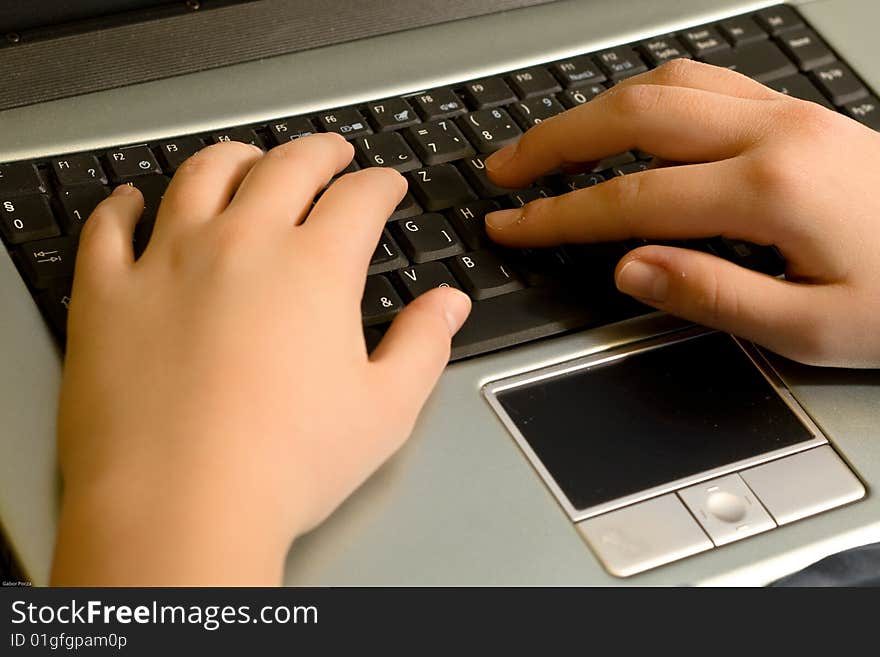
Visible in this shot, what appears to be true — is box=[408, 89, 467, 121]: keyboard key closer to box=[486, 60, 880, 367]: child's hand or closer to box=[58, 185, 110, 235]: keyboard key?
box=[486, 60, 880, 367]: child's hand

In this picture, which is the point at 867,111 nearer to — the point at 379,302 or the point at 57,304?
the point at 379,302

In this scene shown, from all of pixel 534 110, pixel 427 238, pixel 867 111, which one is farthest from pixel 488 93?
pixel 867 111

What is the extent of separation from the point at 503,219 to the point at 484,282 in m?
0.04

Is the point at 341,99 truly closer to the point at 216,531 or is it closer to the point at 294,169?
the point at 294,169

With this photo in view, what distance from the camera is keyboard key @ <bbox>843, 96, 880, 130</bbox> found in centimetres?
68

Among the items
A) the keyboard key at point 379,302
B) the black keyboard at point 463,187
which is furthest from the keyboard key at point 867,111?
the keyboard key at point 379,302

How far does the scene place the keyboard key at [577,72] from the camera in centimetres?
68

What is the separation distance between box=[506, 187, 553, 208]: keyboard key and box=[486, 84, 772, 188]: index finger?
14 mm

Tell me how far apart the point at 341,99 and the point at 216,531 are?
0.31 meters

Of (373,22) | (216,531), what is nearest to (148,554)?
(216,531)

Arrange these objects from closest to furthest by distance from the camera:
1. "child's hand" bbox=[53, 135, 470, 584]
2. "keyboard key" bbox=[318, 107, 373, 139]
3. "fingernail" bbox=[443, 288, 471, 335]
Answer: "child's hand" bbox=[53, 135, 470, 584]
"fingernail" bbox=[443, 288, 471, 335]
"keyboard key" bbox=[318, 107, 373, 139]

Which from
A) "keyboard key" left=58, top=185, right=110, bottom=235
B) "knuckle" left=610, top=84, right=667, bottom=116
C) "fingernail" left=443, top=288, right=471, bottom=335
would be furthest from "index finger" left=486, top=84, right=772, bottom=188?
"keyboard key" left=58, top=185, right=110, bottom=235
